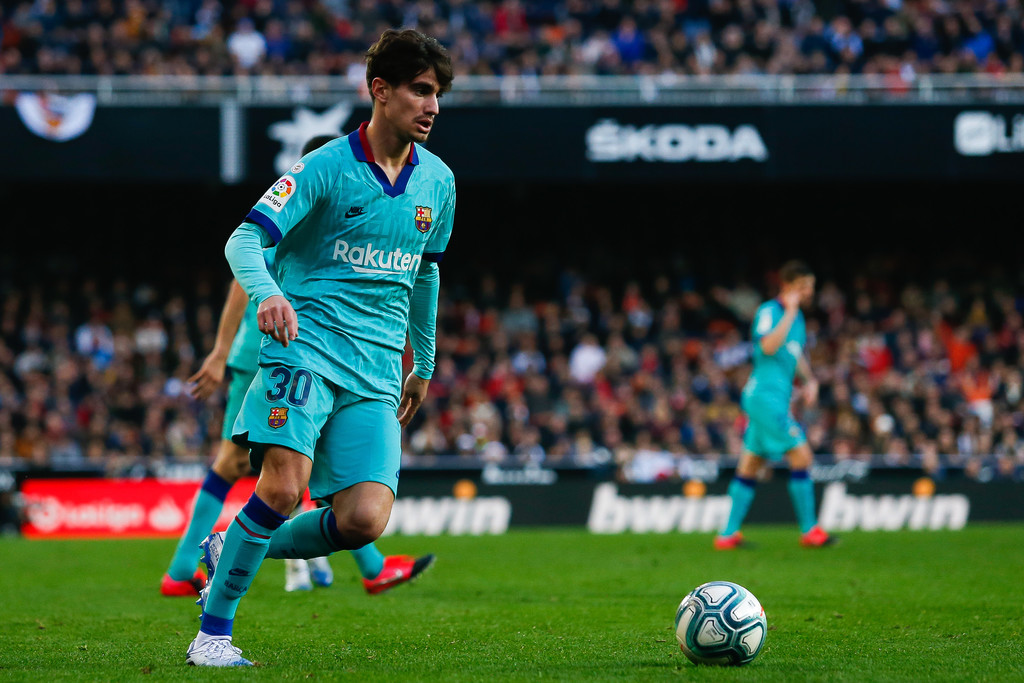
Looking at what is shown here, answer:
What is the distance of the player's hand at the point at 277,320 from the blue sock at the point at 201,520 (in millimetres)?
3351

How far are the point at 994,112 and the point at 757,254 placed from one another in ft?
16.3

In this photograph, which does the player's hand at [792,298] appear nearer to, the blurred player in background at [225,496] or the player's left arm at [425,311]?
the blurred player in background at [225,496]

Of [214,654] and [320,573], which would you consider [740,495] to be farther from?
[214,654]

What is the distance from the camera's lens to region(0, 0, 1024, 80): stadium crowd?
2077 cm

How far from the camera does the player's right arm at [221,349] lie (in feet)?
22.4

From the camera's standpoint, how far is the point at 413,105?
481cm

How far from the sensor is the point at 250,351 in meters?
7.36

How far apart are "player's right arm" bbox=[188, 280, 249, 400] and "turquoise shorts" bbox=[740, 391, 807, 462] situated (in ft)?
18.8

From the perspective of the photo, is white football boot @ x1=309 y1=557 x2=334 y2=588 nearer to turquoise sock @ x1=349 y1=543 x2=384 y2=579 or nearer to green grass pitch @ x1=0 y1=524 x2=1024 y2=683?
green grass pitch @ x1=0 y1=524 x2=1024 y2=683

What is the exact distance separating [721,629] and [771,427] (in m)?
6.71

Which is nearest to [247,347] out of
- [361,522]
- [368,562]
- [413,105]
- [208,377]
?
[208,377]

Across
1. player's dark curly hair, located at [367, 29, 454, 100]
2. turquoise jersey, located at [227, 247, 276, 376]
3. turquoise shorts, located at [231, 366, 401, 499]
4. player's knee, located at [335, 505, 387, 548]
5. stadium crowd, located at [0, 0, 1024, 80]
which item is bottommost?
player's knee, located at [335, 505, 387, 548]

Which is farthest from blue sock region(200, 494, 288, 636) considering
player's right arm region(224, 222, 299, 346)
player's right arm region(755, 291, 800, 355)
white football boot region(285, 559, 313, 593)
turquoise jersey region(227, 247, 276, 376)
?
player's right arm region(755, 291, 800, 355)

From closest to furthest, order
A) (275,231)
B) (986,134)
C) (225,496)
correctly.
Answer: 1. (275,231)
2. (225,496)
3. (986,134)
